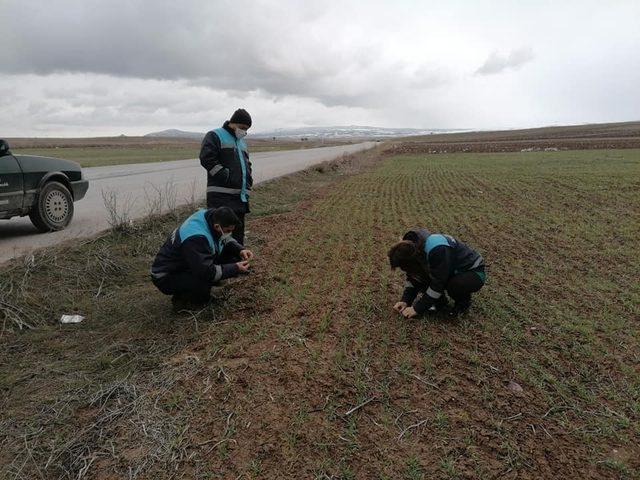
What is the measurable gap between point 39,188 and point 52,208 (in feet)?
1.33

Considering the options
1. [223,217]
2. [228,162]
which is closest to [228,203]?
[228,162]

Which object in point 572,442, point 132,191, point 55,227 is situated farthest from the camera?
point 132,191

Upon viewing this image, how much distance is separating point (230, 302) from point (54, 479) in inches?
93.3

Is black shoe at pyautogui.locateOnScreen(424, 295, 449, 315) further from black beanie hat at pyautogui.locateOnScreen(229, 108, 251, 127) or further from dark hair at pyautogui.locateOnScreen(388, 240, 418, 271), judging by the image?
black beanie hat at pyautogui.locateOnScreen(229, 108, 251, 127)

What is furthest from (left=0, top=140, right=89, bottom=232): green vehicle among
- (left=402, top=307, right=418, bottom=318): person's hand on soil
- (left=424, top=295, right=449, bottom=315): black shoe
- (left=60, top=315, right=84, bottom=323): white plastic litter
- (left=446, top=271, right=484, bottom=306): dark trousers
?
(left=446, top=271, right=484, bottom=306): dark trousers

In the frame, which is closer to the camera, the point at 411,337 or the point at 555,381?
the point at 555,381

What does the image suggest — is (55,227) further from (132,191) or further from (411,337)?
(411,337)

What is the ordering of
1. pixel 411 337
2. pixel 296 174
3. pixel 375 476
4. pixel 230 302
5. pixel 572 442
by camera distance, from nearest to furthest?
pixel 375 476, pixel 572 442, pixel 411 337, pixel 230 302, pixel 296 174

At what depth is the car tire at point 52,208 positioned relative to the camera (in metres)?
7.31

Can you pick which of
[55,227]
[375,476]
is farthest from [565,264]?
[55,227]

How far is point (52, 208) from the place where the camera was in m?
7.56

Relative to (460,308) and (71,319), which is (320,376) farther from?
(71,319)

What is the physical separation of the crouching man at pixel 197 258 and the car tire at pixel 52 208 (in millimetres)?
3895

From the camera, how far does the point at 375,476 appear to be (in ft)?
8.80
